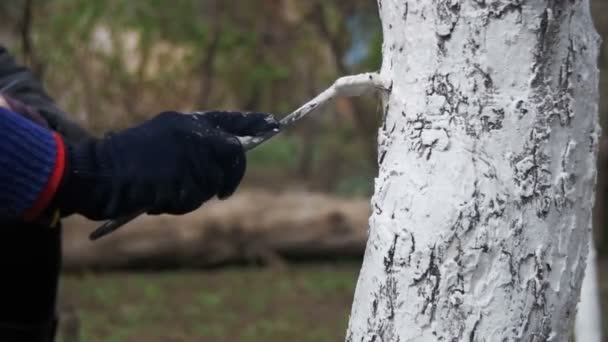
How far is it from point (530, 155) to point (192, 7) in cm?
538

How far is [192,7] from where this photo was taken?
6.71 m

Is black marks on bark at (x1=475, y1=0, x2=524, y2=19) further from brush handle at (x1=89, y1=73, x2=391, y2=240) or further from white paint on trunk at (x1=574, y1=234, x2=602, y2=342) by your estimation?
white paint on trunk at (x1=574, y1=234, x2=602, y2=342)

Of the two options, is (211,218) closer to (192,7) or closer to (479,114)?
(192,7)

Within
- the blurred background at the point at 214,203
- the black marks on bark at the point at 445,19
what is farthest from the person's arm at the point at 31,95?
the blurred background at the point at 214,203

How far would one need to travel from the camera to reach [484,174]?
60.5 inches

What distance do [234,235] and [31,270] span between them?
447cm

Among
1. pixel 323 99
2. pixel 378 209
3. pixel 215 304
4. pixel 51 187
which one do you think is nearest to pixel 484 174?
pixel 378 209

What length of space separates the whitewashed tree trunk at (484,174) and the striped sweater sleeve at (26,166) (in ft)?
1.67

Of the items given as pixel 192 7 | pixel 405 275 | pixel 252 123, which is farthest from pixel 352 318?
pixel 192 7

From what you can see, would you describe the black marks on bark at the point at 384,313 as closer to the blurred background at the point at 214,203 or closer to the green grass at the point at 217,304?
the green grass at the point at 217,304

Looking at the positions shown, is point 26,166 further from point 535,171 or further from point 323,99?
point 535,171

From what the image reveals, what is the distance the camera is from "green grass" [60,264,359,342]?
198 inches

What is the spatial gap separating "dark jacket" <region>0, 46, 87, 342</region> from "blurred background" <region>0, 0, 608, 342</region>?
2.74 meters

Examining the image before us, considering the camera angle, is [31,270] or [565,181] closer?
[565,181]
